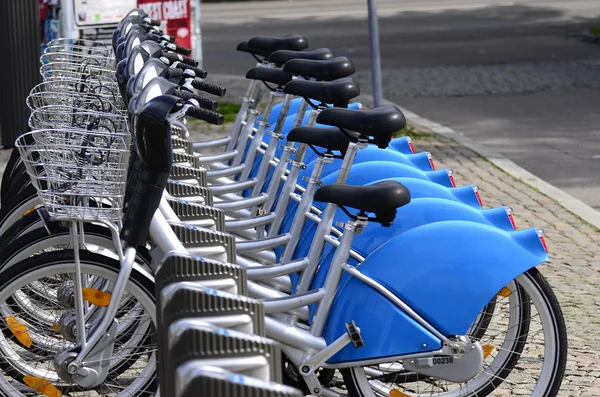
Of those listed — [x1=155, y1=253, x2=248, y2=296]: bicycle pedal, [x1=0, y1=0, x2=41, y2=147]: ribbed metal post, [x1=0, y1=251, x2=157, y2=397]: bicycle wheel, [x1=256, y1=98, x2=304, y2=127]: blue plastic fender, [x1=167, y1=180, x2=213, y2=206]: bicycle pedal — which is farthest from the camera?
[x1=0, y1=0, x2=41, y2=147]: ribbed metal post

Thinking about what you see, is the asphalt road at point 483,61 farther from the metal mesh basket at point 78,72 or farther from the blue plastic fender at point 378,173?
the metal mesh basket at point 78,72

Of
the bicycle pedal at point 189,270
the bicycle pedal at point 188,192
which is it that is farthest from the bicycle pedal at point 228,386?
the bicycle pedal at point 188,192

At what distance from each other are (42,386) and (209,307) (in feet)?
4.74

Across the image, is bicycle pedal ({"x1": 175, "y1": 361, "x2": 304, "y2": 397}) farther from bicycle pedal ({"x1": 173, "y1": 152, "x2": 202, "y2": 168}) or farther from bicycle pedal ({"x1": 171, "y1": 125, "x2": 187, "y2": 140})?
bicycle pedal ({"x1": 171, "y1": 125, "x2": 187, "y2": 140})

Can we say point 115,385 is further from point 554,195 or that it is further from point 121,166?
point 554,195

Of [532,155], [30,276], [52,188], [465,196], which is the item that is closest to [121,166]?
[52,188]

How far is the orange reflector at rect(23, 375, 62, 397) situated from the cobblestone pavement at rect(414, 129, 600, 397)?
6.49ft

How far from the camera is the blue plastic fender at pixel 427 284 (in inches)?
146

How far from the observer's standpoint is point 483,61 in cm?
1528

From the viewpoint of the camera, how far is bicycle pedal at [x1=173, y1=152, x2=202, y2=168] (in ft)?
14.5

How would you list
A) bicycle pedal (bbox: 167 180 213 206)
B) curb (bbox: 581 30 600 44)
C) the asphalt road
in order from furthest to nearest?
curb (bbox: 581 30 600 44) < the asphalt road < bicycle pedal (bbox: 167 180 213 206)

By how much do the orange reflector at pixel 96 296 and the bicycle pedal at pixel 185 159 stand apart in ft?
2.79

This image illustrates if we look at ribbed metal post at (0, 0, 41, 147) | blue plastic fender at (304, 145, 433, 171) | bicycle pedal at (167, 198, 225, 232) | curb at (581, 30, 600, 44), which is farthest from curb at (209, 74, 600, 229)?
curb at (581, 30, 600, 44)

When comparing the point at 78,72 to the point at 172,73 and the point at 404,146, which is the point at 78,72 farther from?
the point at 404,146
